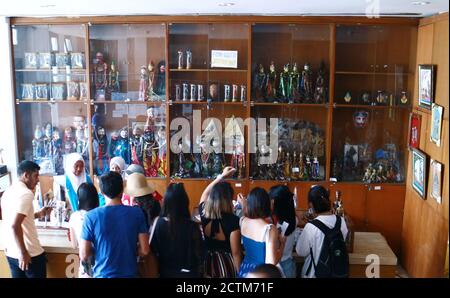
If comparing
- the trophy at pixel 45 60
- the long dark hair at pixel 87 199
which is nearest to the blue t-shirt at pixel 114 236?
the long dark hair at pixel 87 199

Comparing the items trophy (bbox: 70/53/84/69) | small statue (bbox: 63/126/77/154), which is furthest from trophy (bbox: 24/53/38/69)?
small statue (bbox: 63/126/77/154)

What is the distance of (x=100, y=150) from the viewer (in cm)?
386

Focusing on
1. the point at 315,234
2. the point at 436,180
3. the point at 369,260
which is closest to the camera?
the point at 315,234

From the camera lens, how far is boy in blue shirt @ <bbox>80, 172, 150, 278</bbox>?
190 centimetres

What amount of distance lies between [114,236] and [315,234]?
2.71ft

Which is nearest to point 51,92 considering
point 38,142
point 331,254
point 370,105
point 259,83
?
point 38,142

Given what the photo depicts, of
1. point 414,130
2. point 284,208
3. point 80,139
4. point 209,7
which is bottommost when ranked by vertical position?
point 284,208

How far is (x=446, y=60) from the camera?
191 cm

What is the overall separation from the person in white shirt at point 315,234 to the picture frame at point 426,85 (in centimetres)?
82

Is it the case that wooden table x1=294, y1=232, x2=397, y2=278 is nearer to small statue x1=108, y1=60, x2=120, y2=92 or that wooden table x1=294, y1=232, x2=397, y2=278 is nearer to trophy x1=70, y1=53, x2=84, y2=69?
small statue x1=108, y1=60, x2=120, y2=92

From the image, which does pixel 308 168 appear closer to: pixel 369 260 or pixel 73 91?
pixel 369 260

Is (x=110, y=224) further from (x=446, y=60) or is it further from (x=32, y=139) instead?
(x=32, y=139)
